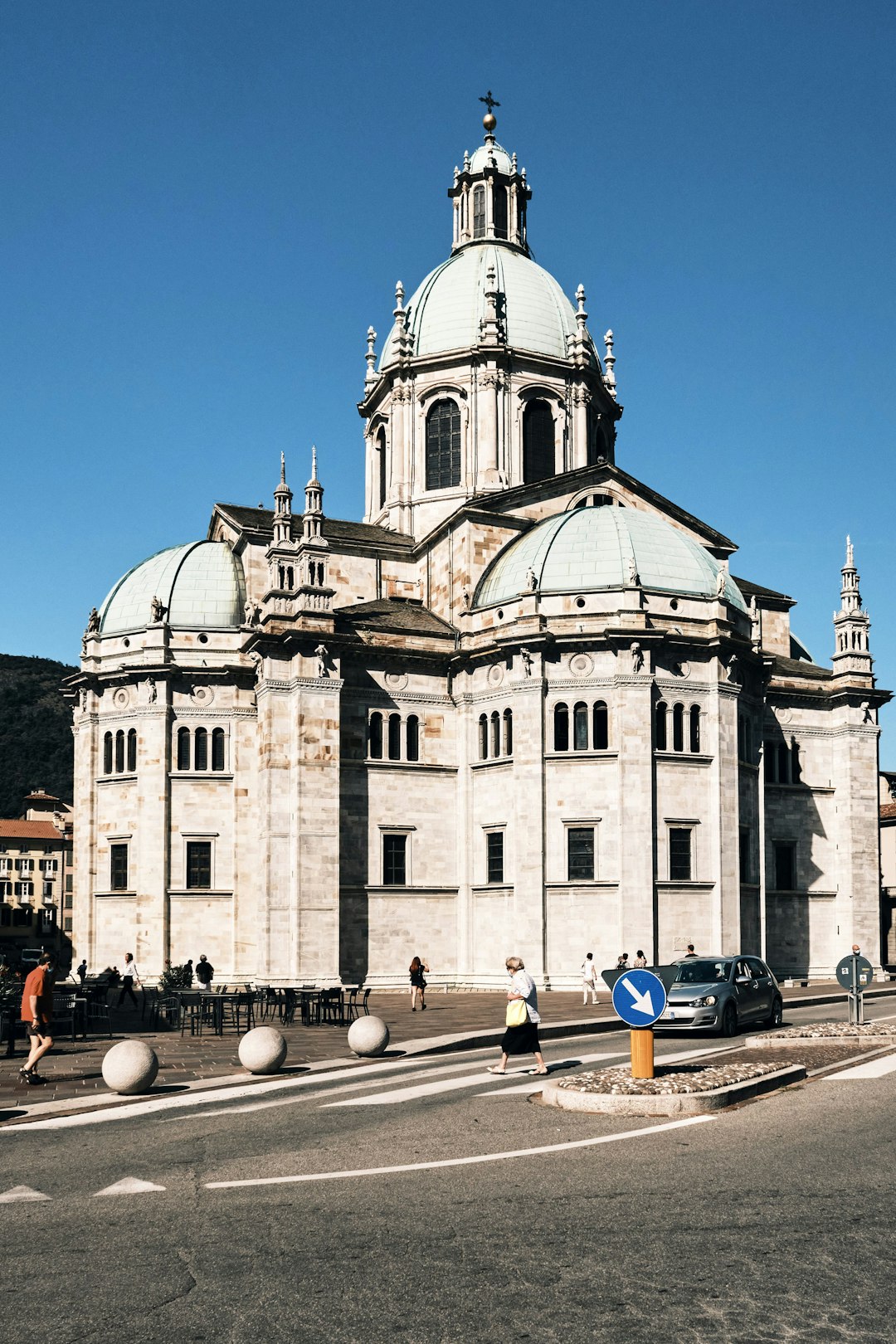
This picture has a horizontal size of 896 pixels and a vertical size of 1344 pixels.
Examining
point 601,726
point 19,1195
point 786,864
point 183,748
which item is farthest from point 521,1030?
point 786,864

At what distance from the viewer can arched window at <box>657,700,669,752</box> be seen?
45938 mm

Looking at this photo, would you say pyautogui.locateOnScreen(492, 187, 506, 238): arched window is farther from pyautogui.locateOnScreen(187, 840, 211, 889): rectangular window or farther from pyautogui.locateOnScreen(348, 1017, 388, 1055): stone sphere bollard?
pyautogui.locateOnScreen(348, 1017, 388, 1055): stone sphere bollard

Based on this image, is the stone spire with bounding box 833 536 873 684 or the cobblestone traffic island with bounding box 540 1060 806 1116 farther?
the stone spire with bounding box 833 536 873 684

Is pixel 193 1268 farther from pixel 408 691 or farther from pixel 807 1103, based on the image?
pixel 408 691

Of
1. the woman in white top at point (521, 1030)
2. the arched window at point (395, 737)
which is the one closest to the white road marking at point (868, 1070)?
the woman in white top at point (521, 1030)

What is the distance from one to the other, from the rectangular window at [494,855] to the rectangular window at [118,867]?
1428cm

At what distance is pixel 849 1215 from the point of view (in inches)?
392

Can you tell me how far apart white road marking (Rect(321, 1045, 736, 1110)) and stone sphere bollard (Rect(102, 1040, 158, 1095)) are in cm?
269

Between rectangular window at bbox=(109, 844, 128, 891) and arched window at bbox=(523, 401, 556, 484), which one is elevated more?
arched window at bbox=(523, 401, 556, 484)

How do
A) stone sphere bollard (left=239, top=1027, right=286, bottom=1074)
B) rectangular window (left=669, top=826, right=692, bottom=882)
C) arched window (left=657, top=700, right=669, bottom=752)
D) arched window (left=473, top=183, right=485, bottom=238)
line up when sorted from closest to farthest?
stone sphere bollard (left=239, top=1027, right=286, bottom=1074) → rectangular window (left=669, top=826, right=692, bottom=882) → arched window (left=657, top=700, right=669, bottom=752) → arched window (left=473, top=183, right=485, bottom=238)

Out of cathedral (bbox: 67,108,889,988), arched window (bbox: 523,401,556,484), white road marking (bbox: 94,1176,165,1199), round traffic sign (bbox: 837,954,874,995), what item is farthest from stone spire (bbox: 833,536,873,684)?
white road marking (bbox: 94,1176,165,1199)

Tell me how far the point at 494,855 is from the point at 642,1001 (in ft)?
104

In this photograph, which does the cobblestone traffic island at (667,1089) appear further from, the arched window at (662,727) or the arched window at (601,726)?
the arched window at (662,727)

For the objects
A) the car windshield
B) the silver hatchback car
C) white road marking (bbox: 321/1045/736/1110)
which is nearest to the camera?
white road marking (bbox: 321/1045/736/1110)
